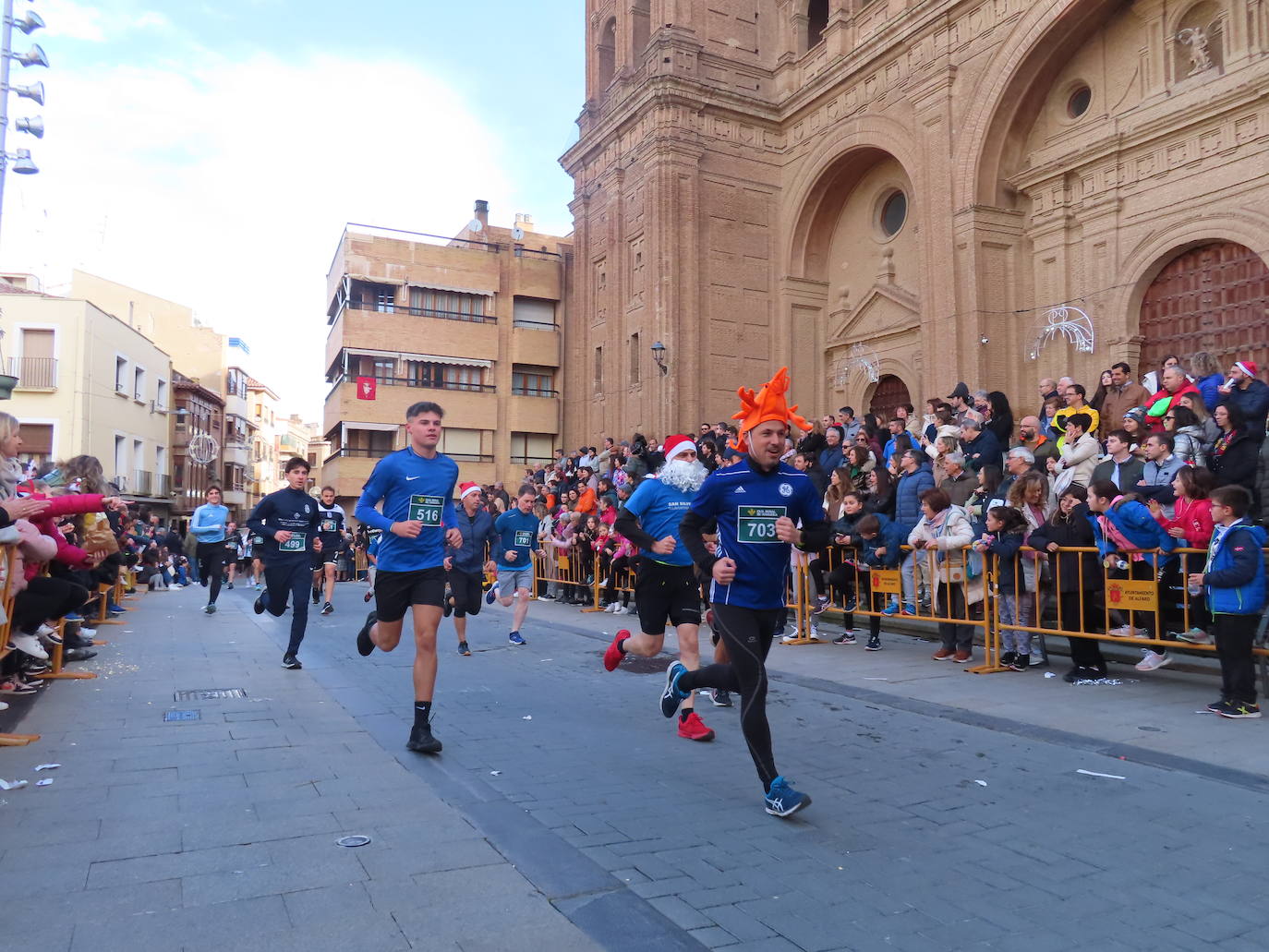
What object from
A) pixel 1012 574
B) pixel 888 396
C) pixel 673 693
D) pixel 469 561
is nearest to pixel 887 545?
pixel 1012 574

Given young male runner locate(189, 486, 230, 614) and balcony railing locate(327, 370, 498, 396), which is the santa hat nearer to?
young male runner locate(189, 486, 230, 614)

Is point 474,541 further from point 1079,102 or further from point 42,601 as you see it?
point 1079,102

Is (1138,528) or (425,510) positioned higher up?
(425,510)

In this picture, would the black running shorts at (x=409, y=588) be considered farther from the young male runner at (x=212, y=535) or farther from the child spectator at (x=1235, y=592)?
the young male runner at (x=212, y=535)

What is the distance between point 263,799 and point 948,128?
20.3 meters

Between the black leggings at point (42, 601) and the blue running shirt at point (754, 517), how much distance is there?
202 inches

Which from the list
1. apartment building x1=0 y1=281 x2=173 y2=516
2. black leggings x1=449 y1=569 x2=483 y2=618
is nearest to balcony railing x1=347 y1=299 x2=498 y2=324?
apartment building x1=0 y1=281 x2=173 y2=516

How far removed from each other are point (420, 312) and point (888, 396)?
22.6 metres

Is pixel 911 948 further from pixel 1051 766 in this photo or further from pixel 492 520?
pixel 492 520

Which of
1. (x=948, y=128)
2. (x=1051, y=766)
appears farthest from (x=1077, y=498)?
(x=948, y=128)

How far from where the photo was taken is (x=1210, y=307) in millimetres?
16594

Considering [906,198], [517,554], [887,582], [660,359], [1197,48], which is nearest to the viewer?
[887,582]

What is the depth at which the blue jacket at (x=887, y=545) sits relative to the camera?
1048cm

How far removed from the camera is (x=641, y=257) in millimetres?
28109
